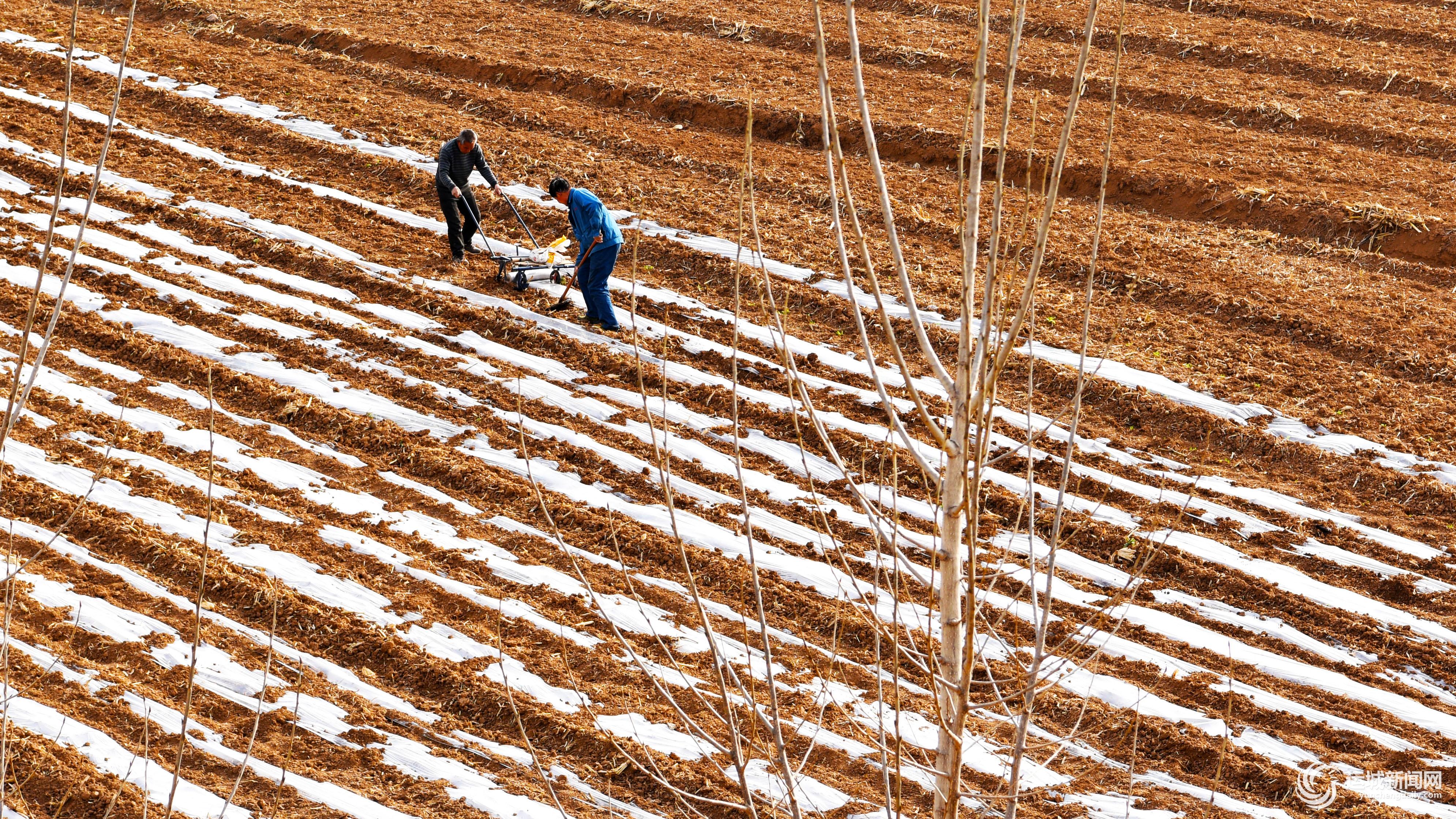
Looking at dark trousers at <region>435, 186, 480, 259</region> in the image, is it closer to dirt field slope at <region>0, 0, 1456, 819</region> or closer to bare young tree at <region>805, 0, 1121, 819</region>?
dirt field slope at <region>0, 0, 1456, 819</region>

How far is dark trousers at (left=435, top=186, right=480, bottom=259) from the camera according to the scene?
31.9ft

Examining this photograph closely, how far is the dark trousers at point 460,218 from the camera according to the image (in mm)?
9734

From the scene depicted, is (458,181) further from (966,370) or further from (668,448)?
(966,370)

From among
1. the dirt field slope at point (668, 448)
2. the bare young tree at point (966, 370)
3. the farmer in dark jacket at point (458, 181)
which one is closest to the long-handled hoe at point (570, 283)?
the dirt field slope at point (668, 448)

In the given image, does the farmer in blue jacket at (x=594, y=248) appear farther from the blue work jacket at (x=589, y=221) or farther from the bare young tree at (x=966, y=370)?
the bare young tree at (x=966, y=370)

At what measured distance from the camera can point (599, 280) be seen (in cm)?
917

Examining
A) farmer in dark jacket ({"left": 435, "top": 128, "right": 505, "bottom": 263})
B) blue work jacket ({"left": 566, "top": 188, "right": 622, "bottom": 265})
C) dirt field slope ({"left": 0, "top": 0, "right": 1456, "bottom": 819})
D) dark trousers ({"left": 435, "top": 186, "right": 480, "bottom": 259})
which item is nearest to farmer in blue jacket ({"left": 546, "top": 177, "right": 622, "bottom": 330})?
blue work jacket ({"left": 566, "top": 188, "right": 622, "bottom": 265})

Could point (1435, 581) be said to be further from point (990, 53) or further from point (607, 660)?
point (990, 53)

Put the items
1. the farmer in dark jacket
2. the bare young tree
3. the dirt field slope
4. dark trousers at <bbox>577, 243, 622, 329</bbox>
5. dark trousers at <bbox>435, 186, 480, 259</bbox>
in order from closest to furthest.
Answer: the bare young tree, the dirt field slope, dark trousers at <bbox>577, 243, 622, 329</bbox>, the farmer in dark jacket, dark trousers at <bbox>435, 186, 480, 259</bbox>

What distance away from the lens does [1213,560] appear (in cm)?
704

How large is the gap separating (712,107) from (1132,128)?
450cm

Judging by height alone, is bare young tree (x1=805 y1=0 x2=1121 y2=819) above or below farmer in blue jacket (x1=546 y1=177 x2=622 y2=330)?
above

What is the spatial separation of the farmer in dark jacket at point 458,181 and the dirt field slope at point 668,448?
1.12 ft

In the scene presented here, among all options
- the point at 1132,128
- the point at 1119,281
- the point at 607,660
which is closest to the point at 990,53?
the point at 1132,128
